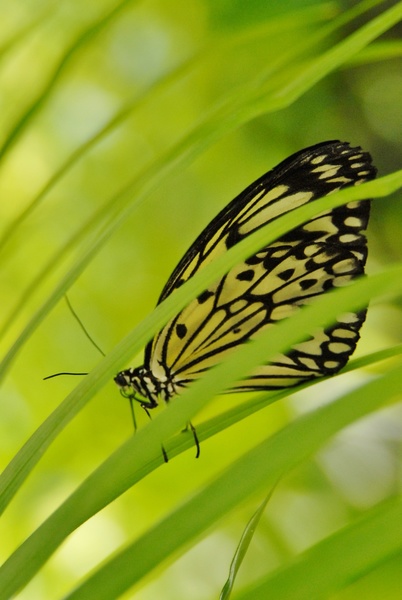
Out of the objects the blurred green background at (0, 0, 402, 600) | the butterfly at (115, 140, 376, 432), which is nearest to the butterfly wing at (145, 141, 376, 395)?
the butterfly at (115, 140, 376, 432)

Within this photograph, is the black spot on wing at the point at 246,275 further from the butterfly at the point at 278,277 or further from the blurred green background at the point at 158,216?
the blurred green background at the point at 158,216

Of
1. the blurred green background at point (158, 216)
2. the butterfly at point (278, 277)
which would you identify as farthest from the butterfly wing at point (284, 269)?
the blurred green background at point (158, 216)

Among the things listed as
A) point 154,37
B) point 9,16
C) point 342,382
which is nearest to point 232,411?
point 342,382

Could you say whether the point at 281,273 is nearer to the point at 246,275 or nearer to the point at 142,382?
the point at 246,275

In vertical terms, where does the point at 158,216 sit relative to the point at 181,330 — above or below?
above

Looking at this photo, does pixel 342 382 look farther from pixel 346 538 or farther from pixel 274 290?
pixel 346 538

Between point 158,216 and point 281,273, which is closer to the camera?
point 281,273

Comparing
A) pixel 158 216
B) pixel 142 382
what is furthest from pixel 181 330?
pixel 158 216
